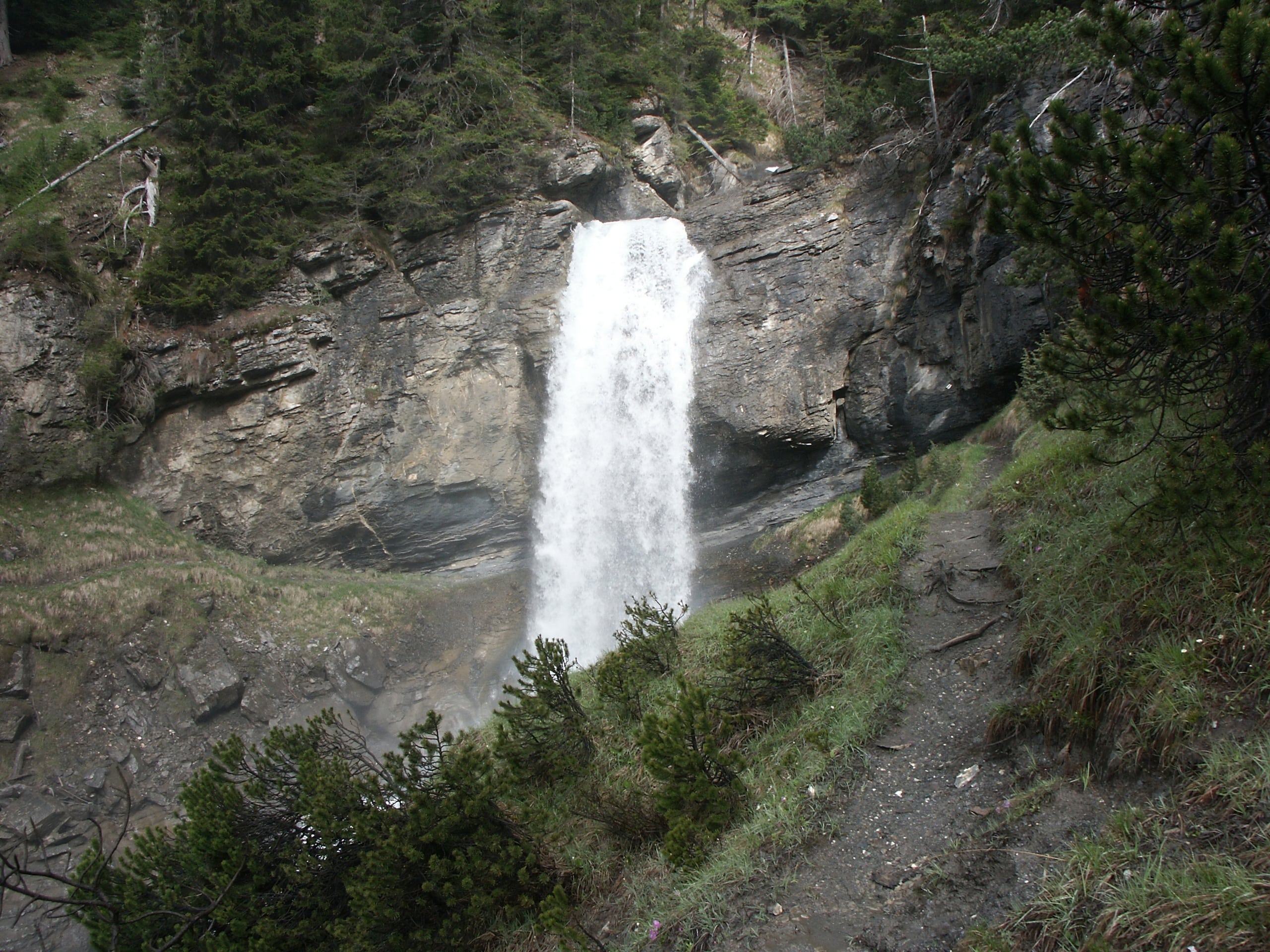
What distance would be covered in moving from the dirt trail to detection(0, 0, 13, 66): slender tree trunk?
33944 mm

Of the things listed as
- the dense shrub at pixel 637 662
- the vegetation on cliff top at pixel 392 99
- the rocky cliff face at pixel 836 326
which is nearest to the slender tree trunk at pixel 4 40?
the vegetation on cliff top at pixel 392 99

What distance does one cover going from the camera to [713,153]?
82.0ft

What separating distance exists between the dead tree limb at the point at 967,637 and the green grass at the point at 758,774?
0.35m

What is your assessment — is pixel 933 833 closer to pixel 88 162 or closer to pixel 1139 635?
pixel 1139 635

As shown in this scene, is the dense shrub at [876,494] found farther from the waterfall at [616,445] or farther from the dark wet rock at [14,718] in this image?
the dark wet rock at [14,718]

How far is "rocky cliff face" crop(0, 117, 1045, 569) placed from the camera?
1836 cm

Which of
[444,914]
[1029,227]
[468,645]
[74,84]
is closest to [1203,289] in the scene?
[1029,227]

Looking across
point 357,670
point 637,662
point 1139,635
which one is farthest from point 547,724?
point 357,670

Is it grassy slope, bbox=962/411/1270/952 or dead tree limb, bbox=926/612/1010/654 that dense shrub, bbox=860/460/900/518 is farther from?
grassy slope, bbox=962/411/1270/952

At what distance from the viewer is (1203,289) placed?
3789mm

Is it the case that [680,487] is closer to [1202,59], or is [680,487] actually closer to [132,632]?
[132,632]

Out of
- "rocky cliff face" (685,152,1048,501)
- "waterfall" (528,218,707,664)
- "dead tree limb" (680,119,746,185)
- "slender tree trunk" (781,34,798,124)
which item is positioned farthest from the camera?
"slender tree trunk" (781,34,798,124)

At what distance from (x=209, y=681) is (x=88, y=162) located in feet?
53.0

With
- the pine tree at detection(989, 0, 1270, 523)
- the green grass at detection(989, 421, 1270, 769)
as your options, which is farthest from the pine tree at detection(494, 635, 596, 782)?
the pine tree at detection(989, 0, 1270, 523)
